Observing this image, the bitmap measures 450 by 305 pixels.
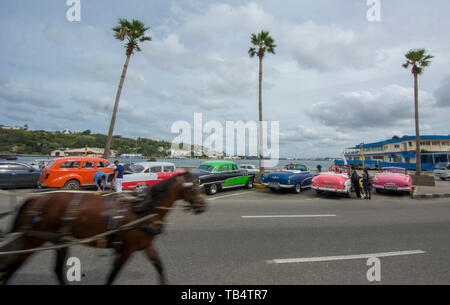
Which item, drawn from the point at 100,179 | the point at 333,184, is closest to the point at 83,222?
the point at 100,179

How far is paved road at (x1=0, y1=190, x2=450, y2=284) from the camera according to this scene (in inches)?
123

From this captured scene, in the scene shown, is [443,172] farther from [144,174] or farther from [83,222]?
[83,222]

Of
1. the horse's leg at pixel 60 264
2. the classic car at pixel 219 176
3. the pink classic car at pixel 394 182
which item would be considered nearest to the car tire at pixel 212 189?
the classic car at pixel 219 176

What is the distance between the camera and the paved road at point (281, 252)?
3135 mm

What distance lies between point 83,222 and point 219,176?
9.93 m

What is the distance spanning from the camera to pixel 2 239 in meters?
2.53

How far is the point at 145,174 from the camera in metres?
11.4

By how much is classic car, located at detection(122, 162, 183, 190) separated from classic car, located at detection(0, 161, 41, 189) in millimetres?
5877

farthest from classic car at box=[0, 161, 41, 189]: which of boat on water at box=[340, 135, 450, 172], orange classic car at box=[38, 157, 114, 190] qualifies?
boat on water at box=[340, 135, 450, 172]

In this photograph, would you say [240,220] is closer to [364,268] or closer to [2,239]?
[364,268]

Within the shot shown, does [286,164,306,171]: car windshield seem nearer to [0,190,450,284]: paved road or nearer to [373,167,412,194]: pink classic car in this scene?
[373,167,412,194]: pink classic car

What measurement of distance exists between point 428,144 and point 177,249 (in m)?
48.9
